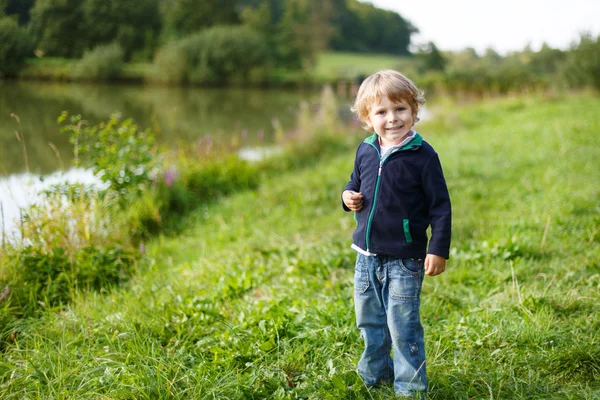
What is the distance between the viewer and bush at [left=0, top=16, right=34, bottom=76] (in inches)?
191

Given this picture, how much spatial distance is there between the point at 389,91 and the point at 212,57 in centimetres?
1619

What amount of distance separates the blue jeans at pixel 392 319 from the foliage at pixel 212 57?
8.72m

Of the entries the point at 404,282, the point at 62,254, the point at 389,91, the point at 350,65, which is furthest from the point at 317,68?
the point at 404,282

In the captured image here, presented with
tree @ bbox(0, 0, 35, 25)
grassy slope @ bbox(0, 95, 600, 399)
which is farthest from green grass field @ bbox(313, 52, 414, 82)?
grassy slope @ bbox(0, 95, 600, 399)

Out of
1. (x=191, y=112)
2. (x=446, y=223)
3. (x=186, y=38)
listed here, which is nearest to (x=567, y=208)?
(x=446, y=223)

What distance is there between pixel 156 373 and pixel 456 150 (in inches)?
312

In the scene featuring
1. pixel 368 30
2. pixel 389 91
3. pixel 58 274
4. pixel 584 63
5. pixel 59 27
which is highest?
pixel 368 30

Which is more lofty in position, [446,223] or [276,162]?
[446,223]

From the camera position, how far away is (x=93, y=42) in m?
6.40

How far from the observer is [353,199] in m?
2.20

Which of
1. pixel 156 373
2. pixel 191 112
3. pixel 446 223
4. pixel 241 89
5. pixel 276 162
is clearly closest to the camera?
pixel 446 223

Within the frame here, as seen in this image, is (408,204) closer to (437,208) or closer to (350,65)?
(437,208)

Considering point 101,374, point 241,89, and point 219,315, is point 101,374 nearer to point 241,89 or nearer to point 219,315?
point 219,315

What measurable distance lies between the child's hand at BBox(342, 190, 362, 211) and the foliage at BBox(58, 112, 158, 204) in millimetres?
3799
